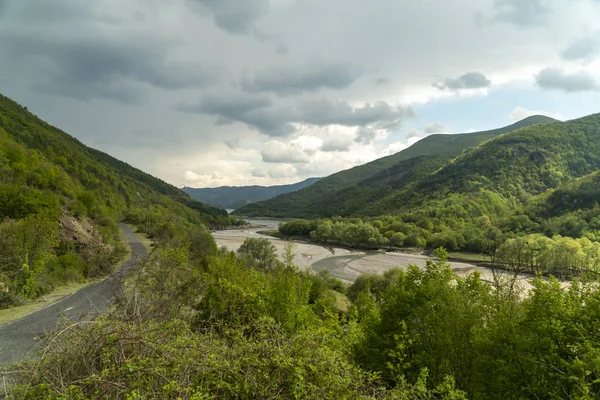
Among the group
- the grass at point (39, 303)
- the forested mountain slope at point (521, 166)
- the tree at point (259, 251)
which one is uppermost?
the forested mountain slope at point (521, 166)

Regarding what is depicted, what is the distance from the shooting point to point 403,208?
16300 centimetres

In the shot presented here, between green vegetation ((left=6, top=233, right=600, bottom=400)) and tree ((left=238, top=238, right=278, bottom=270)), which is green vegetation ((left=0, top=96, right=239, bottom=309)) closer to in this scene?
green vegetation ((left=6, top=233, right=600, bottom=400))

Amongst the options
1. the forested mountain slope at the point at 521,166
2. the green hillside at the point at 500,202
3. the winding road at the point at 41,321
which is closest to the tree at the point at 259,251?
the winding road at the point at 41,321

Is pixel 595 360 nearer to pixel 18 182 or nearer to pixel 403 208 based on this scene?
pixel 18 182

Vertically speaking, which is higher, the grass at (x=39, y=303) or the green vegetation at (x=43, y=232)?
the green vegetation at (x=43, y=232)

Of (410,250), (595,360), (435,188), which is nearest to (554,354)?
(595,360)

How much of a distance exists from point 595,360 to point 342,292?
40.3m

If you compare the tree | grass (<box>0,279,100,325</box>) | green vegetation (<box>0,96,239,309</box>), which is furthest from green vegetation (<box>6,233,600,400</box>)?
the tree

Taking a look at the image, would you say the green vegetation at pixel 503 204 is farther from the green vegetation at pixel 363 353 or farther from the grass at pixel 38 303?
the grass at pixel 38 303

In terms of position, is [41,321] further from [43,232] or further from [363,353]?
[363,353]

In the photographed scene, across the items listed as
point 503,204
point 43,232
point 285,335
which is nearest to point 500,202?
point 503,204

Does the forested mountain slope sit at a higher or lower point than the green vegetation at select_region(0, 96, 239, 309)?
higher

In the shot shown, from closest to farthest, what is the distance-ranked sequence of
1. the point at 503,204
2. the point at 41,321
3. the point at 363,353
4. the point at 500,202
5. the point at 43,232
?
the point at 363,353, the point at 41,321, the point at 43,232, the point at 503,204, the point at 500,202

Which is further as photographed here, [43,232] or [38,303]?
[43,232]
